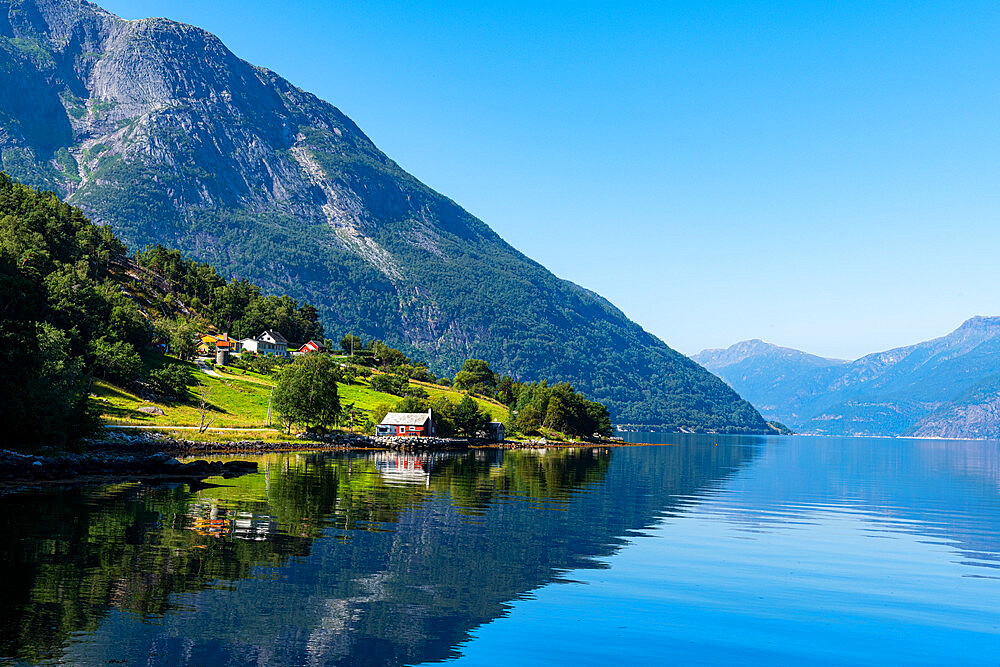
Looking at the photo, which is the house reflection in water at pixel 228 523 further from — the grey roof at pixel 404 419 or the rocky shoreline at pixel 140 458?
the grey roof at pixel 404 419

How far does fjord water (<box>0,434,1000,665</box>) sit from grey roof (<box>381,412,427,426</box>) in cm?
9567

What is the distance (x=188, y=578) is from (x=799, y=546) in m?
35.5

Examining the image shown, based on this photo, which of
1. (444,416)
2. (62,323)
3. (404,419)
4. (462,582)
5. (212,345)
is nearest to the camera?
(462,582)

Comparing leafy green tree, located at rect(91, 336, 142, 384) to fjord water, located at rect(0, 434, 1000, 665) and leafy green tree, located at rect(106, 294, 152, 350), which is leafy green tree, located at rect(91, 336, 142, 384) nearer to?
leafy green tree, located at rect(106, 294, 152, 350)

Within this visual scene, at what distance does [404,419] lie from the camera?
155 m

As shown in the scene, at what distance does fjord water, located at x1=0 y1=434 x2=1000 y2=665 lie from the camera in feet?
66.5

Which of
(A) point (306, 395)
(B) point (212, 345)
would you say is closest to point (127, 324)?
(A) point (306, 395)

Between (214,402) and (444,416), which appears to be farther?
(444,416)

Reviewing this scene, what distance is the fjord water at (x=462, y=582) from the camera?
66.5 ft

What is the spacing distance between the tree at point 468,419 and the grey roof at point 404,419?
693 inches

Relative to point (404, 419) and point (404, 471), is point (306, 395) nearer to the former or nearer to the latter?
point (404, 419)

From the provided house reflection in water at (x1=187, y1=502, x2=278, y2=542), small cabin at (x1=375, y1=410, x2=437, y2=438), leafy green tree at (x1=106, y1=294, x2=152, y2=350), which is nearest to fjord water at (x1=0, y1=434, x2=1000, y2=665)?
house reflection in water at (x1=187, y1=502, x2=278, y2=542)

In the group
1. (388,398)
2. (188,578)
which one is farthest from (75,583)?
(388,398)

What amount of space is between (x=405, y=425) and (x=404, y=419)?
1.76 metres
